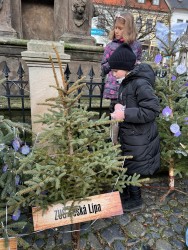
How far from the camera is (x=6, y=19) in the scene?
14.3 feet

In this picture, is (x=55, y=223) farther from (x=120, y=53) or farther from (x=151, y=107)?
(x=120, y=53)

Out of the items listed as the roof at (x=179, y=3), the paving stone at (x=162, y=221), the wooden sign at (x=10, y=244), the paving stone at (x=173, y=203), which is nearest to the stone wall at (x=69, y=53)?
the paving stone at (x=173, y=203)

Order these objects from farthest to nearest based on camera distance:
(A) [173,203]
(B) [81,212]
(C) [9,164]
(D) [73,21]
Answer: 1. (D) [73,21]
2. (A) [173,203]
3. (C) [9,164]
4. (B) [81,212]

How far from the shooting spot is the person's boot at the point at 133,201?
2.53 meters

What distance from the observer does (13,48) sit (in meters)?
3.98

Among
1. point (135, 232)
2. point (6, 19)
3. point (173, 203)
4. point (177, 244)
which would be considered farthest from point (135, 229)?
point (6, 19)

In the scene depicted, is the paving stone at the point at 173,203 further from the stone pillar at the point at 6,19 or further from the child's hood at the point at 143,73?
the stone pillar at the point at 6,19

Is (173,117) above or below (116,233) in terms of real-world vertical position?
above

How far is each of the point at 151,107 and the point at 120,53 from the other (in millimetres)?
579

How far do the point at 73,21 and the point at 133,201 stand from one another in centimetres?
393

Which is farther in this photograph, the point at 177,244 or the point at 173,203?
the point at 173,203

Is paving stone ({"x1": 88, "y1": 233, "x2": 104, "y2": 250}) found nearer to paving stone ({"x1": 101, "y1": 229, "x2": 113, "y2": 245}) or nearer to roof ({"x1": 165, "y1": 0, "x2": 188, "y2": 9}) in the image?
paving stone ({"x1": 101, "y1": 229, "x2": 113, "y2": 245})

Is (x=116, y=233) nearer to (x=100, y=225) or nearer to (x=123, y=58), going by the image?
(x=100, y=225)

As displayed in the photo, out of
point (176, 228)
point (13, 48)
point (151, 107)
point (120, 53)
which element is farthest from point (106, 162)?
point (13, 48)
